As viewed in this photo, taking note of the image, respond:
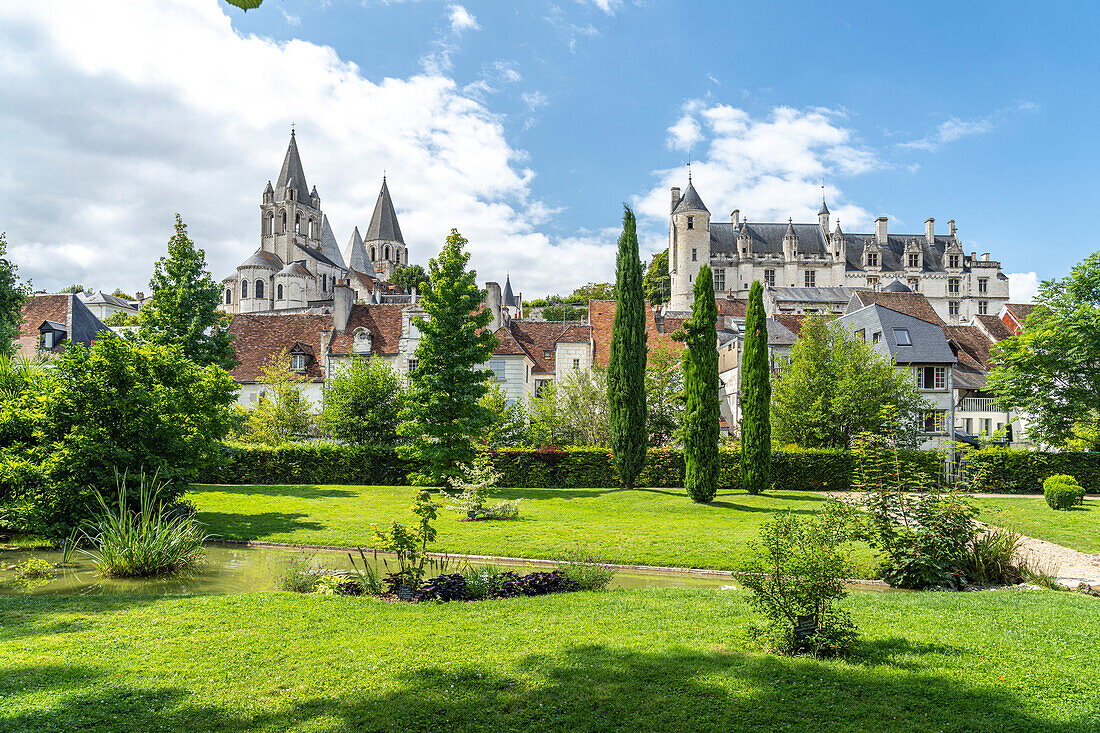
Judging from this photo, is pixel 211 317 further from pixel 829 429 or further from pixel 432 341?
pixel 829 429

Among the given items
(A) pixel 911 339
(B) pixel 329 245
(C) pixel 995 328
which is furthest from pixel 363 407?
(B) pixel 329 245

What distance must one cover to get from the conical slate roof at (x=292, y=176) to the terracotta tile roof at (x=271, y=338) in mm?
81759

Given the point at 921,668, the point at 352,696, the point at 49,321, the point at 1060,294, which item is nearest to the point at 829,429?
the point at 1060,294

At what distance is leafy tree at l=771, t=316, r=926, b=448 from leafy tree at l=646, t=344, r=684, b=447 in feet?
15.5

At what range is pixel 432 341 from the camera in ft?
77.5

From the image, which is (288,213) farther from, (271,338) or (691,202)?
(271,338)

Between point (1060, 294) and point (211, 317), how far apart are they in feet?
140

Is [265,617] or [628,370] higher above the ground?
[628,370]

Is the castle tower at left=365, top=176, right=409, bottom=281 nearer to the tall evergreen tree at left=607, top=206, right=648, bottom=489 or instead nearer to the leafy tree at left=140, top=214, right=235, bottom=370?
the leafy tree at left=140, top=214, right=235, bottom=370

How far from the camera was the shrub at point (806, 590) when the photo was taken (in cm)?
605

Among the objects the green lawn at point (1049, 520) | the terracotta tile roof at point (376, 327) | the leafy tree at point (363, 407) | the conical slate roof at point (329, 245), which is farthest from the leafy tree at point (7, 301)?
the conical slate roof at point (329, 245)

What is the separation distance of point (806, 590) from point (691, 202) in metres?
92.7

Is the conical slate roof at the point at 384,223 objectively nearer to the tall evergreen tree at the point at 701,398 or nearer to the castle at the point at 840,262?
the castle at the point at 840,262

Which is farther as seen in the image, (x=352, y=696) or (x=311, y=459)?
(x=311, y=459)
